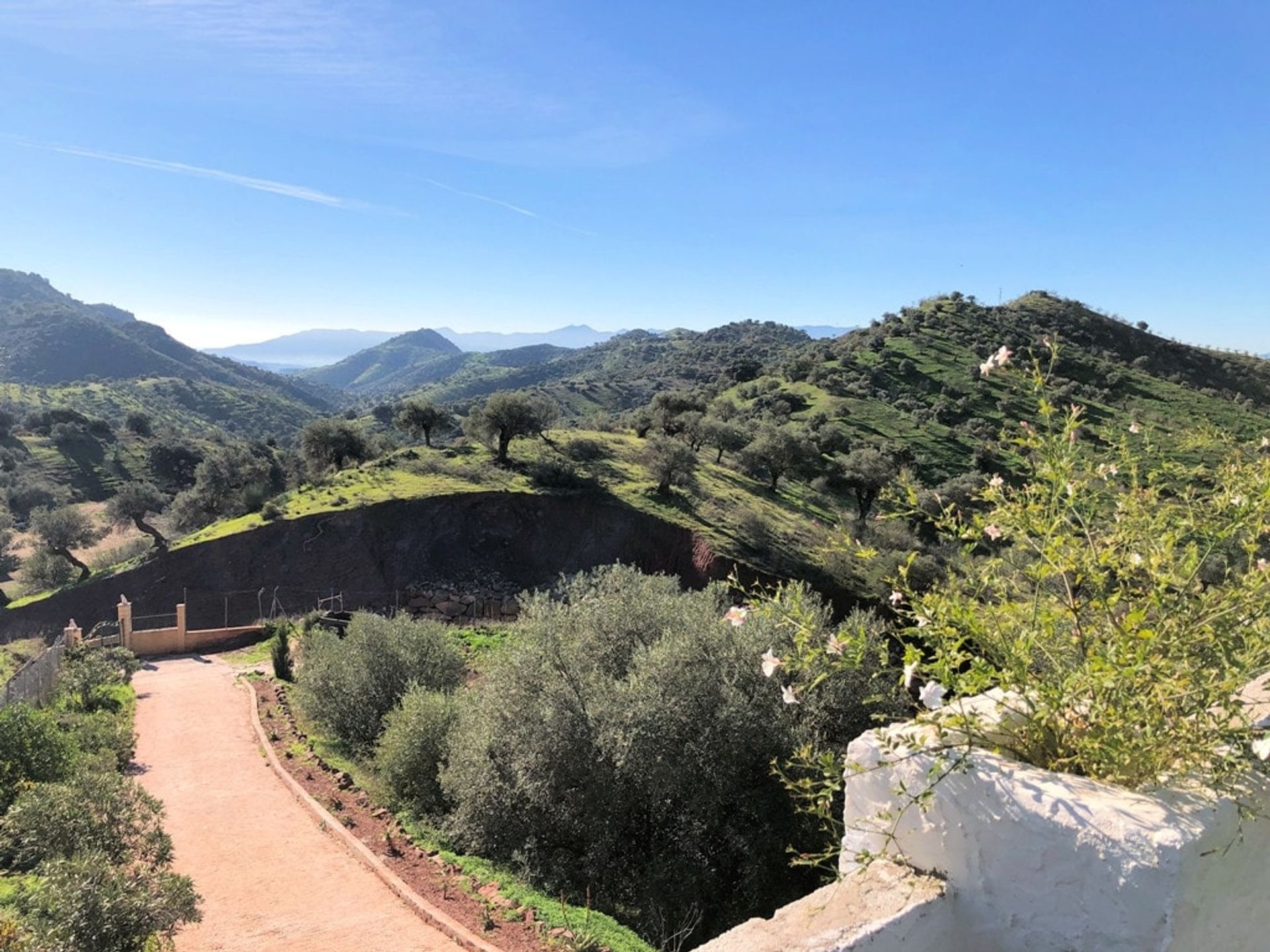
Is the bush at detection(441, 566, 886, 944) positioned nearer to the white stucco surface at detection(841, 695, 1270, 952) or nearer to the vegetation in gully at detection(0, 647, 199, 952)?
the vegetation in gully at detection(0, 647, 199, 952)

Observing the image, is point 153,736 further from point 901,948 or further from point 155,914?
point 901,948

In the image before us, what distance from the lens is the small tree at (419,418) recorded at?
4612 cm

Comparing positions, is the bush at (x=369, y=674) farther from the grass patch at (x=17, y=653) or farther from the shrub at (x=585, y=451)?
the shrub at (x=585, y=451)

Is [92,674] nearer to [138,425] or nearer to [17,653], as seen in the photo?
[17,653]

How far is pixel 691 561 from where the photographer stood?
34844 mm

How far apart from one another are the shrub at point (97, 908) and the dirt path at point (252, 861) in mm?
2147

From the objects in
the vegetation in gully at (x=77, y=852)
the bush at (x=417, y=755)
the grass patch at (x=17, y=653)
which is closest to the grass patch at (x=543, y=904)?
the bush at (x=417, y=755)

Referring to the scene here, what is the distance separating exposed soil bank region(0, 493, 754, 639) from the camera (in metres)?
32.6

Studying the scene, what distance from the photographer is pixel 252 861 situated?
1078 cm

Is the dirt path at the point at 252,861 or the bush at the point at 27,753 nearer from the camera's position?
the dirt path at the point at 252,861

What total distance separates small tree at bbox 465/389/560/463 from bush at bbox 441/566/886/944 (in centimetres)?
3096

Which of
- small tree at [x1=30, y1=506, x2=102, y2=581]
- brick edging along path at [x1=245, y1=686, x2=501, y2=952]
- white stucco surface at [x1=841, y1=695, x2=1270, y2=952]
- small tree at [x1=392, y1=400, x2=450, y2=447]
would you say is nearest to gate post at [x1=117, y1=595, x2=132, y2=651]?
brick edging along path at [x1=245, y1=686, x2=501, y2=952]

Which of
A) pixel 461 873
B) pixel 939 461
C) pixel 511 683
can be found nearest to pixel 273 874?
pixel 461 873

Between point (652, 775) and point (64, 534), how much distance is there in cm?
4193
